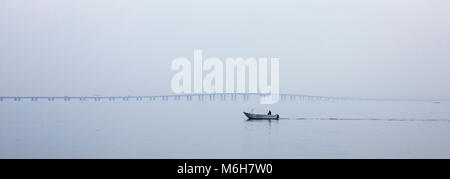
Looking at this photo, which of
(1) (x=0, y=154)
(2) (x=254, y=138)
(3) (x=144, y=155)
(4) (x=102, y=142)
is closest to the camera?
(3) (x=144, y=155)

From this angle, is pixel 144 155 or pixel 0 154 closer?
pixel 144 155

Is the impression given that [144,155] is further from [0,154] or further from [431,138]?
[431,138]

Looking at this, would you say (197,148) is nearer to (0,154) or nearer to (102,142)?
(102,142)

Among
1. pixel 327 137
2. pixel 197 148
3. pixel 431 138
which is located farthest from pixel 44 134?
pixel 431 138

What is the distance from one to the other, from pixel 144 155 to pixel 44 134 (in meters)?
7.84

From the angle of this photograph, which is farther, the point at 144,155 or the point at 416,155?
the point at 416,155

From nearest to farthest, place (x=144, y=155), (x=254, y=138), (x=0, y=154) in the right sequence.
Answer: (x=144, y=155) < (x=0, y=154) < (x=254, y=138)

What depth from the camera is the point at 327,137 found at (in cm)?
1766
